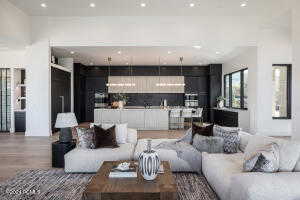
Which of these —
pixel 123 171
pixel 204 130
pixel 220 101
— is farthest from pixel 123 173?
pixel 220 101

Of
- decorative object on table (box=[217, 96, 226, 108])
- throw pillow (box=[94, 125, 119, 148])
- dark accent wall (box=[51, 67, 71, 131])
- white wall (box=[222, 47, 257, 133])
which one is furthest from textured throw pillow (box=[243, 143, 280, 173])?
decorative object on table (box=[217, 96, 226, 108])

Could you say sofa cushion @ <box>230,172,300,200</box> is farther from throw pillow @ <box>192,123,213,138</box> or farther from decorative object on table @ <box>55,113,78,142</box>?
decorative object on table @ <box>55,113,78,142</box>

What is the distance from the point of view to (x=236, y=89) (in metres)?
10.9

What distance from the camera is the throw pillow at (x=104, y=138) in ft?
15.4

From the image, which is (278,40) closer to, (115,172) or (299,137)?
(299,137)

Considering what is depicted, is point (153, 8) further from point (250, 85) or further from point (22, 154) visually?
point (22, 154)


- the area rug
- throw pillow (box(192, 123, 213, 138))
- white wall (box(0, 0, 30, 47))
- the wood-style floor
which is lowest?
the area rug

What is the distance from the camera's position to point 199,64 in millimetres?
13023

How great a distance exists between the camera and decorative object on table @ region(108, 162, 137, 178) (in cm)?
303

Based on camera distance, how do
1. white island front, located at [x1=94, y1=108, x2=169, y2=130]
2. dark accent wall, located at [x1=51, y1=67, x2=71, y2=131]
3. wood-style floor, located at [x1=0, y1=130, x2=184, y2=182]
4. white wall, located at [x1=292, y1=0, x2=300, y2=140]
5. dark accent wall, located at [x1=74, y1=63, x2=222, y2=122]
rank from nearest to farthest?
wood-style floor, located at [x1=0, y1=130, x2=184, y2=182], white wall, located at [x1=292, y1=0, x2=300, y2=140], dark accent wall, located at [x1=51, y1=67, x2=71, y2=131], white island front, located at [x1=94, y1=108, x2=169, y2=130], dark accent wall, located at [x1=74, y1=63, x2=222, y2=122]

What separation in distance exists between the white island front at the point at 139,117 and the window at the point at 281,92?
3.90 meters

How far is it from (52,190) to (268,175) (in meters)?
2.82

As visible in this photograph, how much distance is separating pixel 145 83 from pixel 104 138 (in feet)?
28.9

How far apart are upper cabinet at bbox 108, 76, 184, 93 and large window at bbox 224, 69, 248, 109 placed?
235cm
